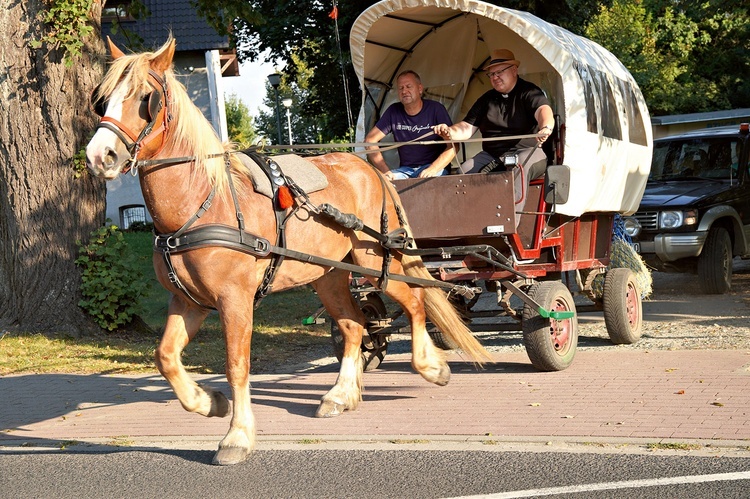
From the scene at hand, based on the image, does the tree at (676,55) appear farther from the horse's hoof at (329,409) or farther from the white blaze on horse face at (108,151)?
the white blaze on horse face at (108,151)

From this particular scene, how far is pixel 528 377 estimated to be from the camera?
8.34 meters

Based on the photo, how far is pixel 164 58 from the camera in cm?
Result: 589

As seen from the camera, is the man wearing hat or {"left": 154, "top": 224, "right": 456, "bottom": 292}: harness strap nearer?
{"left": 154, "top": 224, "right": 456, "bottom": 292}: harness strap

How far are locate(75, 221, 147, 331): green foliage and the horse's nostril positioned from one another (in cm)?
626

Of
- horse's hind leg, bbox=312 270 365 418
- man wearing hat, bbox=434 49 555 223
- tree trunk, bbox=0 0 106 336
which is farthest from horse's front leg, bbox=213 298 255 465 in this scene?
tree trunk, bbox=0 0 106 336

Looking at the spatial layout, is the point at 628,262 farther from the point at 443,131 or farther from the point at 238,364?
the point at 238,364

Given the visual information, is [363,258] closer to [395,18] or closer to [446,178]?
[446,178]

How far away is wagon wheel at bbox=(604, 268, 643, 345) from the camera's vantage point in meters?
9.52

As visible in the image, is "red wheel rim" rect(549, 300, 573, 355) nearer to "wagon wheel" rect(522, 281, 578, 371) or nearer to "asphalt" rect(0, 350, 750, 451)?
"wagon wheel" rect(522, 281, 578, 371)

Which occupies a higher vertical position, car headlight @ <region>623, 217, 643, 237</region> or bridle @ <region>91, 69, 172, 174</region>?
bridle @ <region>91, 69, 172, 174</region>

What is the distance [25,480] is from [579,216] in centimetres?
533

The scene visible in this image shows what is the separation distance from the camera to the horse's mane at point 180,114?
18.7 ft

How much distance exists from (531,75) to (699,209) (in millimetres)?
4746

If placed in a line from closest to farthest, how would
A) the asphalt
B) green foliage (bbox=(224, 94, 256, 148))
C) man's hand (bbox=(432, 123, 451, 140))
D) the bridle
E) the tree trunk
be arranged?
the bridle
the asphalt
man's hand (bbox=(432, 123, 451, 140))
the tree trunk
green foliage (bbox=(224, 94, 256, 148))
